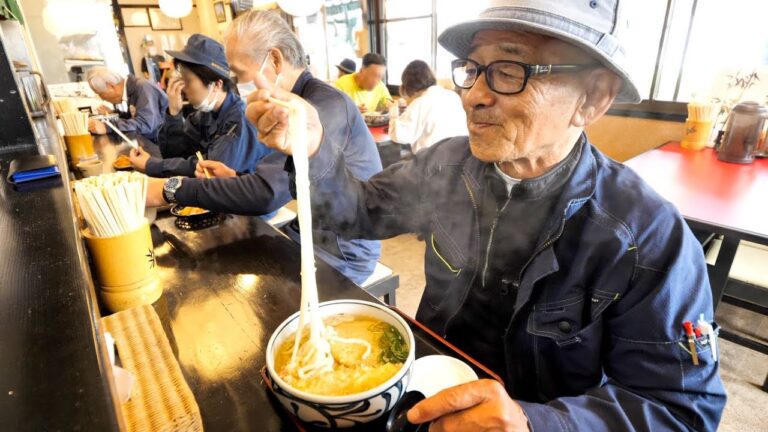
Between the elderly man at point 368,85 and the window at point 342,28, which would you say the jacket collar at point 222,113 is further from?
the window at point 342,28

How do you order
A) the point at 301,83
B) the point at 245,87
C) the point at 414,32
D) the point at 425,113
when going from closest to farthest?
the point at 301,83, the point at 245,87, the point at 425,113, the point at 414,32

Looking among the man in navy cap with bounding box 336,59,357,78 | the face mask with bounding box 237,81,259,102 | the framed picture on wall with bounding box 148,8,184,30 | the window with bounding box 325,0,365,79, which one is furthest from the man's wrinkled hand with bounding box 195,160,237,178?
the framed picture on wall with bounding box 148,8,184,30

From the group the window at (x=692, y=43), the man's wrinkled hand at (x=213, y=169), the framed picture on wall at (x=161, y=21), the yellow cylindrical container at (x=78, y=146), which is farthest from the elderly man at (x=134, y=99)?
the framed picture on wall at (x=161, y=21)

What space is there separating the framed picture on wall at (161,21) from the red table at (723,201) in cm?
1363

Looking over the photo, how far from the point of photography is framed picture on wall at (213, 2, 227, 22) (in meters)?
11.0

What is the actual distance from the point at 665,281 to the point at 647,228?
0.13 m

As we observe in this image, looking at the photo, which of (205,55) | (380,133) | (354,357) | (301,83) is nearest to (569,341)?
(354,357)

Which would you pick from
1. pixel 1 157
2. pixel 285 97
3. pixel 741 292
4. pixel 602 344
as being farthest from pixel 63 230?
pixel 741 292

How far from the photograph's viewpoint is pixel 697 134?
3.27 m

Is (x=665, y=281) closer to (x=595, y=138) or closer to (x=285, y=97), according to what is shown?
(x=285, y=97)

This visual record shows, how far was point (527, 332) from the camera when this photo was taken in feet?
3.75

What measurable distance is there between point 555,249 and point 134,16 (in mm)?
14373

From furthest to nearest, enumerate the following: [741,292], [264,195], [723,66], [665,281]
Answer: [723,66] < [741,292] < [264,195] < [665,281]

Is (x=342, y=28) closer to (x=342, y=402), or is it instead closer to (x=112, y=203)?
(x=112, y=203)
